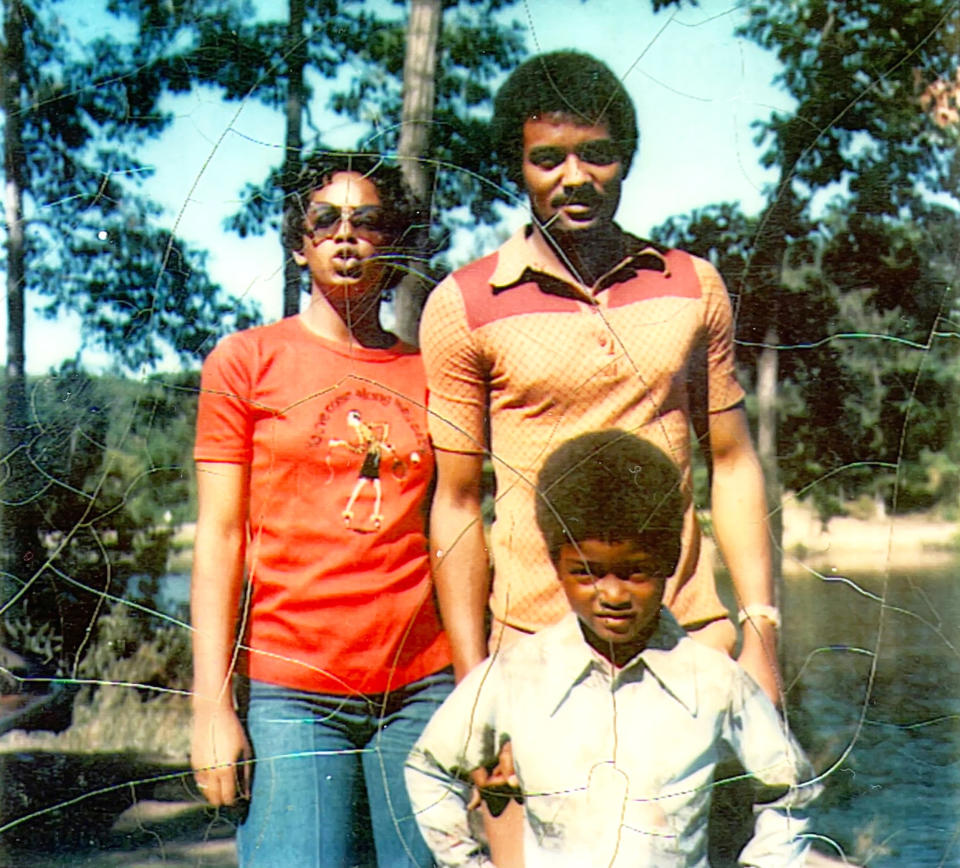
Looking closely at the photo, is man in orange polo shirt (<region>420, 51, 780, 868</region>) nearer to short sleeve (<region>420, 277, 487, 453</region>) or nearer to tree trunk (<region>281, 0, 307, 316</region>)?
short sleeve (<region>420, 277, 487, 453</region>)

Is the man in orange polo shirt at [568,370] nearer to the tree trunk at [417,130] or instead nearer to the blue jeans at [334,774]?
the tree trunk at [417,130]

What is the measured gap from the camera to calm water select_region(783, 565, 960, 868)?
256 cm

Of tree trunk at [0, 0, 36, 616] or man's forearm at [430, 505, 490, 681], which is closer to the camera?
man's forearm at [430, 505, 490, 681]

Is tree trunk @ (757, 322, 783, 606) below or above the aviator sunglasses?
below

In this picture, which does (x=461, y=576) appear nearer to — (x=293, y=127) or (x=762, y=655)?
(x=762, y=655)

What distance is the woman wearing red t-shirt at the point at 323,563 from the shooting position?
96.9 inches

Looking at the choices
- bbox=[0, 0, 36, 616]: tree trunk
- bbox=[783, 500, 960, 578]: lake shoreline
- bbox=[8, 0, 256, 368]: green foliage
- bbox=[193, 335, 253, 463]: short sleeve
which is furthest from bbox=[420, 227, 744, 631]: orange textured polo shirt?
bbox=[0, 0, 36, 616]: tree trunk

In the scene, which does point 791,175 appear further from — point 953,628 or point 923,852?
point 923,852

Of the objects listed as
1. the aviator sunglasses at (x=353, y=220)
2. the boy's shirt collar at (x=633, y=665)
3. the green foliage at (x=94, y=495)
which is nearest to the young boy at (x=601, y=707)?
the boy's shirt collar at (x=633, y=665)

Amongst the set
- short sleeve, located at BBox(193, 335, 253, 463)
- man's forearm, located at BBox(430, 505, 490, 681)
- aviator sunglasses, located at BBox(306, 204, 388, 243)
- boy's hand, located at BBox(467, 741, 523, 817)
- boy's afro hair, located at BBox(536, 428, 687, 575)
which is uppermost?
aviator sunglasses, located at BBox(306, 204, 388, 243)

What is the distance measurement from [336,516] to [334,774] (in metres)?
0.54

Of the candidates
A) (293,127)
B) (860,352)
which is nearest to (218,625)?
(293,127)

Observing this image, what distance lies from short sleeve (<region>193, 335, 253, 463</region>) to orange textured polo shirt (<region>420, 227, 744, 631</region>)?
392mm

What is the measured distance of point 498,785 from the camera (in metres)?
2.46
